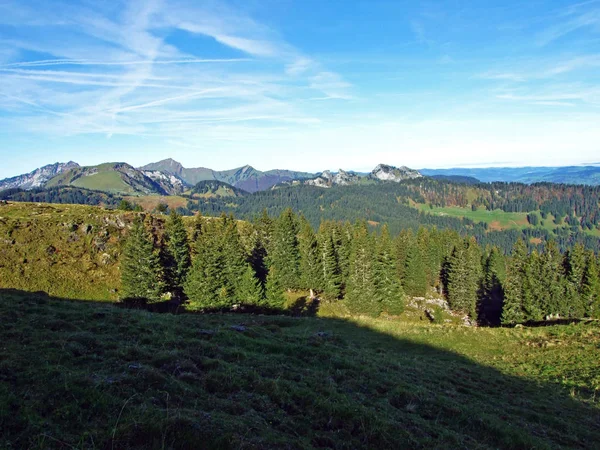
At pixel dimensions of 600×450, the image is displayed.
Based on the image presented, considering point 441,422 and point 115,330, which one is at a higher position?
point 115,330

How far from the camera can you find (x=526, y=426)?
13164mm

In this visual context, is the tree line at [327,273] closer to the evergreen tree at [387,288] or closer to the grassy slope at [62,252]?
the evergreen tree at [387,288]

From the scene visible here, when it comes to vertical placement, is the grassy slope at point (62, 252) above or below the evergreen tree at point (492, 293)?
above

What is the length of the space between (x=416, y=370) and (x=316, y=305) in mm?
46461

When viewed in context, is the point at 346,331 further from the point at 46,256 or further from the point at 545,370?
the point at 46,256

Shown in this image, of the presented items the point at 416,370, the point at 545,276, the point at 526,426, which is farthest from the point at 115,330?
the point at 545,276

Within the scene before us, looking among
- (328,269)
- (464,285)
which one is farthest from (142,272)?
(464,285)

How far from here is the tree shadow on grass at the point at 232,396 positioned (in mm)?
7043

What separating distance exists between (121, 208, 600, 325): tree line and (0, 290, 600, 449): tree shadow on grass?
27.3 meters

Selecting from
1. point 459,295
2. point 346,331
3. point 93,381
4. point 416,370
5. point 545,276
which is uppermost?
point 93,381

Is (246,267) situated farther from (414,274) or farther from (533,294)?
(533,294)

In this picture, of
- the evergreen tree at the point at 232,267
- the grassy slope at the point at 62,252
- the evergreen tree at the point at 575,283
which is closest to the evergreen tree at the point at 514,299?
the evergreen tree at the point at 575,283

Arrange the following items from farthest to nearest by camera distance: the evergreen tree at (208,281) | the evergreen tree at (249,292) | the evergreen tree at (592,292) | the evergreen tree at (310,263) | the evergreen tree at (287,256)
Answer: the evergreen tree at (287,256)
the evergreen tree at (310,263)
the evergreen tree at (592,292)
the evergreen tree at (208,281)
the evergreen tree at (249,292)

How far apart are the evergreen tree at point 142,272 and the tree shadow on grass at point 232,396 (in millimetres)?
26913
